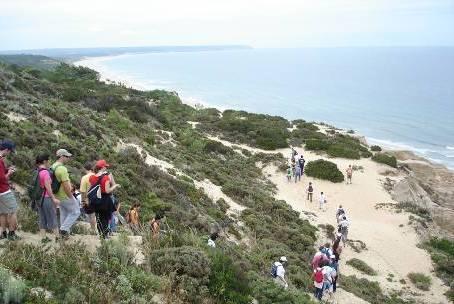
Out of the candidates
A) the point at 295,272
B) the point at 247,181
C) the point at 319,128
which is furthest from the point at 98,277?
the point at 319,128

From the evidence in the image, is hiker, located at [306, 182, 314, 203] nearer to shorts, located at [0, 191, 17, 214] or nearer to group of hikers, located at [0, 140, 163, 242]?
group of hikers, located at [0, 140, 163, 242]

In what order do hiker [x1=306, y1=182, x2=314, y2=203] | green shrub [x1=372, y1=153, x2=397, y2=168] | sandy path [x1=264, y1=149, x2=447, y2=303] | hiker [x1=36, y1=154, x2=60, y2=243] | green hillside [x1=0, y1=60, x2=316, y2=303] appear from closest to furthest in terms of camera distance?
green hillside [x1=0, y1=60, x2=316, y2=303] → hiker [x1=36, y1=154, x2=60, y2=243] → sandy path [x1=264, y1=149, x2=447, y2=303] → hiker [x1=306, y1=182, x2=314, y2=203] → green shrub [x1=372, y1=153, x2=397, y2=168]

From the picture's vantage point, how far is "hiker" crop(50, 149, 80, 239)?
23.8 feet

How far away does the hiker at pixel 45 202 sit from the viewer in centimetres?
711

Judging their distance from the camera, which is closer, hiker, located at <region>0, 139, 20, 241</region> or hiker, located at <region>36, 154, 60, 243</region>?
hiker, located at <region>0, 139, 20, 241</region>

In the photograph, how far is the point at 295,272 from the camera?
14.3 meters

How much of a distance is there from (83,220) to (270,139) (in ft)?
86.4

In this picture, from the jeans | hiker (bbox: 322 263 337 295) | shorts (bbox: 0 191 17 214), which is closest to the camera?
shorts (bbox: 0 191 17 214)

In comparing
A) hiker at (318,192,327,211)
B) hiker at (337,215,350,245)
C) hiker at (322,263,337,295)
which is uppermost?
hiker at (322,263,337,295)

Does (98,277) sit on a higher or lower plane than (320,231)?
higher

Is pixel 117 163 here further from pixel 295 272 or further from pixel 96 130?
pixel 295 272

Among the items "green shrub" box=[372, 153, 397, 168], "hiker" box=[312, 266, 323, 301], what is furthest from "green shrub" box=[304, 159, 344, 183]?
"hiker" box=[312, 266, 323, 301]

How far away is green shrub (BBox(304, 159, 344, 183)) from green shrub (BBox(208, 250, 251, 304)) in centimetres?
2094

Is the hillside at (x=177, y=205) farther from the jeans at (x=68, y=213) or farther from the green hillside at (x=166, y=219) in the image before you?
the jeans at (x=68, y=213)
